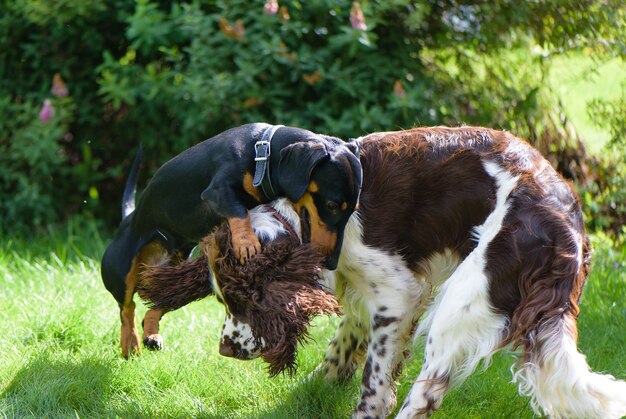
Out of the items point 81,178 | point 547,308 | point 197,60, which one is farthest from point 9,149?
point 547,308

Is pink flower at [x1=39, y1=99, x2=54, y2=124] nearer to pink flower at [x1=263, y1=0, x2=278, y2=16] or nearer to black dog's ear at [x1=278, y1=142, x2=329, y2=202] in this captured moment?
pink flower at [x1=263, y1=0, x2=278, y2=16]

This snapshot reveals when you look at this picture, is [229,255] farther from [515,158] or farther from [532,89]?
[532,89]

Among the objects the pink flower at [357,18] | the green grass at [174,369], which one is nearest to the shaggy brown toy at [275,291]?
the green grass at [174,369]

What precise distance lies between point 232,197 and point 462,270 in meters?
0.96

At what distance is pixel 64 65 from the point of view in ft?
20.6

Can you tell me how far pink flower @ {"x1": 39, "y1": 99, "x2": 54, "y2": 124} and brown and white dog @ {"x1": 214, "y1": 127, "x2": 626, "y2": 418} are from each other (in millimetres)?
2952

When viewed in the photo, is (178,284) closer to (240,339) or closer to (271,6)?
(240,339)

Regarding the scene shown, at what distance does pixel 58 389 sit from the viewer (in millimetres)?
3570

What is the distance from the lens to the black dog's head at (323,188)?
3.37 m

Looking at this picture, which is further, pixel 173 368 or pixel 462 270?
pixel 173 368

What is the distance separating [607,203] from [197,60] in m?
2.80

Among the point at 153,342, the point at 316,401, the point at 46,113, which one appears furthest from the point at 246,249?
the point at 46,113

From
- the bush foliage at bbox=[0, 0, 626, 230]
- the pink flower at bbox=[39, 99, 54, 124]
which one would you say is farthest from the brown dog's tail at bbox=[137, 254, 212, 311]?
the pink flower at bbox=[39, 99, 54, 124]

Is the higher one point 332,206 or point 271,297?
point 332,206
